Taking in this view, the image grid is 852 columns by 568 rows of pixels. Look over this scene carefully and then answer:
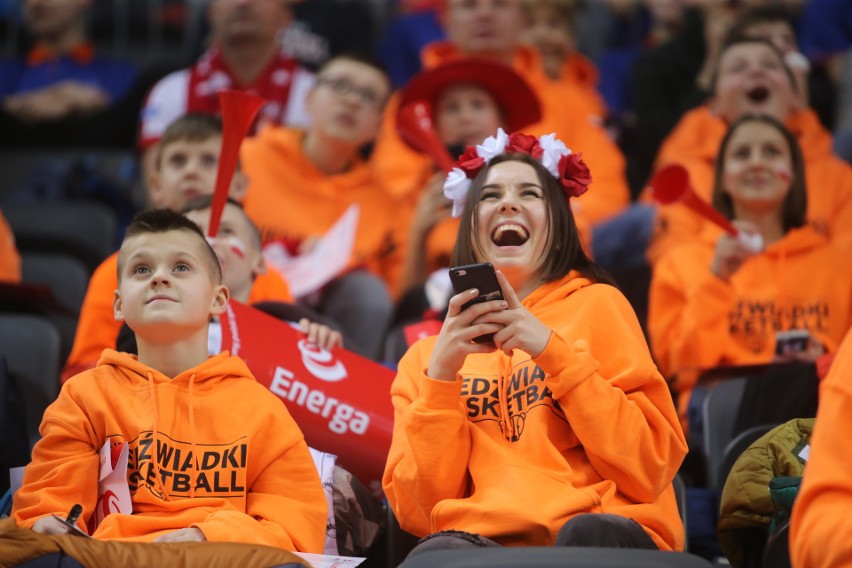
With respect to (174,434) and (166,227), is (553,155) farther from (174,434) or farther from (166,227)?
(174,434)

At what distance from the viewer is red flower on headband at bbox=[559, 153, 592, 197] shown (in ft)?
10.4

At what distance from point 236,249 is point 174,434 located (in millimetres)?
958

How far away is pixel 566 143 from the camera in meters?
5.26

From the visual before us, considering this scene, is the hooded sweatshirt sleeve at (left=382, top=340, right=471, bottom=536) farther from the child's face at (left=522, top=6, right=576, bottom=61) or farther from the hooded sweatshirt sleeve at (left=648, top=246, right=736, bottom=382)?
the child's face at (left=522, top=6, right=576, bottom=61)

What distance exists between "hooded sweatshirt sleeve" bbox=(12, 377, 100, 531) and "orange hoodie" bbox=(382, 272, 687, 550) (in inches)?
24.7

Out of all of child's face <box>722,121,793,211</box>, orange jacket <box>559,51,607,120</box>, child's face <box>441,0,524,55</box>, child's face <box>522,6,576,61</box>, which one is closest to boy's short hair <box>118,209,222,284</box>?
child's face <box>722,121,793,211</box>

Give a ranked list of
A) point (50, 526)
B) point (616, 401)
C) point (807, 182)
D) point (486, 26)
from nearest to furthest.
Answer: point (50, 526)
point (616, 401)
point (807, 182)
point (486, 26)

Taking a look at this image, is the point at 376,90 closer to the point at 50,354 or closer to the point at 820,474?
the point at 50,354

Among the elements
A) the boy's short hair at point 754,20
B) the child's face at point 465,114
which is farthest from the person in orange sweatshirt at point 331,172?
the boy's short hair at point 754,20

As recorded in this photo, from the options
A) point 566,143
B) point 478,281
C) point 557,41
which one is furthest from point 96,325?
point 557,41

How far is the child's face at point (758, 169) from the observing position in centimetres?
428

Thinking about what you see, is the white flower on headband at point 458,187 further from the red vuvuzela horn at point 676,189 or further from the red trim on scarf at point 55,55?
the red trim on scarf at point 55,55

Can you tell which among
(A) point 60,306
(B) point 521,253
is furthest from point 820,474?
(A) point 60,306

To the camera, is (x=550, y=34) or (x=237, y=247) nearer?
(x=237, y=247)
